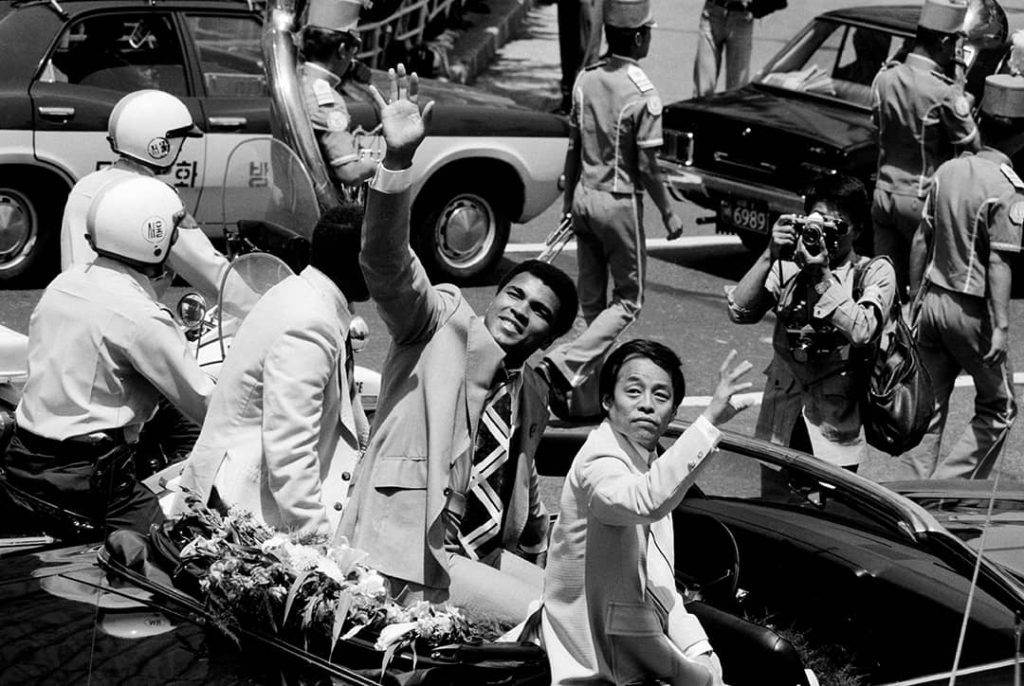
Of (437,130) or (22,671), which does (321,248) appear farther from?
(437,130)

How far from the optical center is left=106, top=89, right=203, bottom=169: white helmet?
6.00 m

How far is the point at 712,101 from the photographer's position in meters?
11.5

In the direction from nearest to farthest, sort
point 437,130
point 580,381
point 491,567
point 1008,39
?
point 491,567 → point 580,381 → point 437,130 → point 1008,39

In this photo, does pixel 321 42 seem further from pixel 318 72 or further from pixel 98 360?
pixel 98 360

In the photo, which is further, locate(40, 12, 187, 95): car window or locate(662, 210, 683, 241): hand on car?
locate(40, 12, 187, 95): car window

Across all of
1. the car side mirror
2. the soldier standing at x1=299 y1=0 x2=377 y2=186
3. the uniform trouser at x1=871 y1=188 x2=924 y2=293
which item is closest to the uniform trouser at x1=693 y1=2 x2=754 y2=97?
the uniform trouser at x1=871 y1=188 x2=924 y2=293

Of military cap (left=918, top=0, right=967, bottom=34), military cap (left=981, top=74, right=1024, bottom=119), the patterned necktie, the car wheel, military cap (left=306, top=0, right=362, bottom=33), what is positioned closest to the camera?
the patterned necktie

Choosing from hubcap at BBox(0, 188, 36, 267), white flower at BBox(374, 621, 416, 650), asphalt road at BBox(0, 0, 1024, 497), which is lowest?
asphalt road at BBox(0, 0, 1024, 497)

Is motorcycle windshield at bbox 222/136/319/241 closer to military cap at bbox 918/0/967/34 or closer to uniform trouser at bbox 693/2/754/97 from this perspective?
military cap at bbox 918/0/967/34

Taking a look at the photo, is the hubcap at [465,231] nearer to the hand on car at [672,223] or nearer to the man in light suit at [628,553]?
the hand on car at [672,223]

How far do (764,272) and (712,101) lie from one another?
5866 millimetres

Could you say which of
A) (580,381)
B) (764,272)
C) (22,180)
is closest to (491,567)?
(764,272)

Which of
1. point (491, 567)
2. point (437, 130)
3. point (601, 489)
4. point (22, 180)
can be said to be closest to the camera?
point (601, 489)

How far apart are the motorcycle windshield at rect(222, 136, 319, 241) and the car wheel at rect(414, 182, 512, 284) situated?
3922 millimetres
